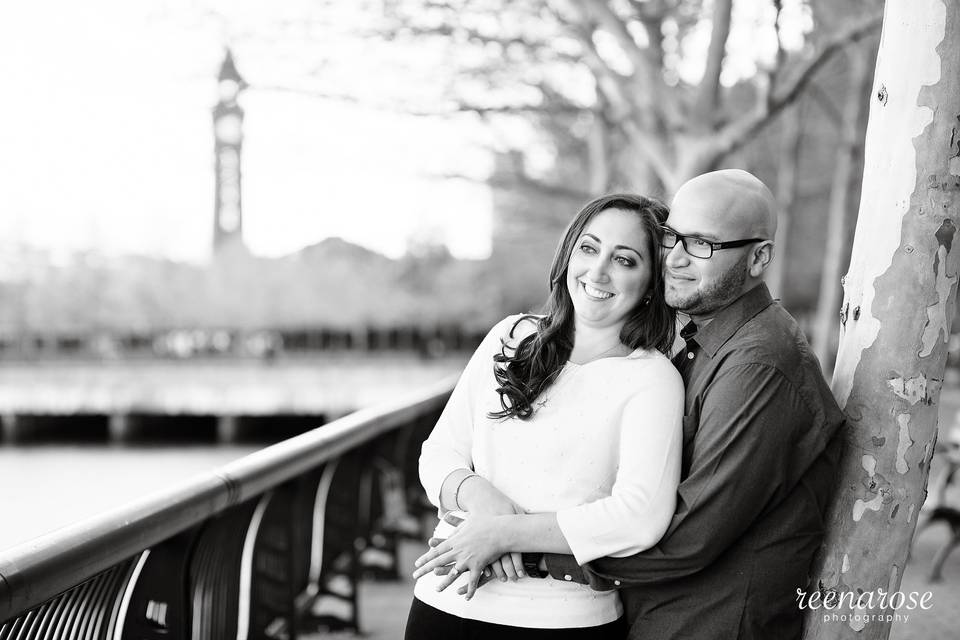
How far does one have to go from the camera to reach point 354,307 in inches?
3140

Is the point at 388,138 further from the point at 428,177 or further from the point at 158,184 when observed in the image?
the point at 158,184

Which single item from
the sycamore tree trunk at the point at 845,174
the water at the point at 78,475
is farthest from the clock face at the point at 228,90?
the water at the point at 78,475

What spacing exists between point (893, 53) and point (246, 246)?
90531mm

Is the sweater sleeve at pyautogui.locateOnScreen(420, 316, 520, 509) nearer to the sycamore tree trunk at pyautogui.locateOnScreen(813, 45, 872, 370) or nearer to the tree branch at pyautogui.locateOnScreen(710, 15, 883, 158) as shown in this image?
the tree branch at pyautogui.locateOnScreen(710, 15, 883, 158)

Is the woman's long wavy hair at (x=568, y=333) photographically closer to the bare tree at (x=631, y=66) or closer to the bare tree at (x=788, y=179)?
the bare tree at (x=631, y=66)

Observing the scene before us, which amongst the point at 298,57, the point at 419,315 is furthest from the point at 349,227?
the point at 298,57

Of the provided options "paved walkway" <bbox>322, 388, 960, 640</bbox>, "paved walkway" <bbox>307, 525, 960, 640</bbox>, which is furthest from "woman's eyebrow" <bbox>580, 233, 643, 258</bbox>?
"paved walkway" <bbox>307, 525, 960, 640</bbox>

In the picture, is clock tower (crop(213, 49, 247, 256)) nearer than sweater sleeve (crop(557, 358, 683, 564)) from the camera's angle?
No

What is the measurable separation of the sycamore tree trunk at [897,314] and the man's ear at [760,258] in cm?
26

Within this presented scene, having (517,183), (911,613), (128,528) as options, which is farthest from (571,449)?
(517,183)

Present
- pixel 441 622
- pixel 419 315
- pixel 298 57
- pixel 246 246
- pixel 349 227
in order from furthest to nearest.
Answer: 1. pixel 246 246
2. pixel 419 315
3. pixel 349 227
4. pixel 298 57
5. pixel 441 622

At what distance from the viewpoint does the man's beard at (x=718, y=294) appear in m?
2.56

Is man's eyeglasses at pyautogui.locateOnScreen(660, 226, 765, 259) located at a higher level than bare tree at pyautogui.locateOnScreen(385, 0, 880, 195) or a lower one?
lower

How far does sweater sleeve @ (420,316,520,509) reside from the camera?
8.95 feet
